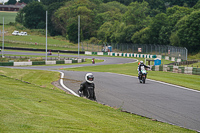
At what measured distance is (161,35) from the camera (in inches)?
3248

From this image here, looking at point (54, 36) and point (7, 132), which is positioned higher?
point (54, 36)

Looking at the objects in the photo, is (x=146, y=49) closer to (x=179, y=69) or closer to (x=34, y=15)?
(x=179, y=69)

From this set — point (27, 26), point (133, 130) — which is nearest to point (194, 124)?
point (133, 130)

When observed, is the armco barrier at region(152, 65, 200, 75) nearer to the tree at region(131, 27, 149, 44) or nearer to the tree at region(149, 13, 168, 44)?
the tree at region(149, 13, 168, 44)

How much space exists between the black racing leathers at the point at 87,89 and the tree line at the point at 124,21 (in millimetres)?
60623

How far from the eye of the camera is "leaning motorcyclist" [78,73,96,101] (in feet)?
36.5

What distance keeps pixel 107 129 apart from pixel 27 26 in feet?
446

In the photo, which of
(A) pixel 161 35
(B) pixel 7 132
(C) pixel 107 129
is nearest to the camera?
(B) pixel 7 132

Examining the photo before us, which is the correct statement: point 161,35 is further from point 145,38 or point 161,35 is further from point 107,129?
point 107,129

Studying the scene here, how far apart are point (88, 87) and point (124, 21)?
3721 inches

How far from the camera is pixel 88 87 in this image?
37.3ft

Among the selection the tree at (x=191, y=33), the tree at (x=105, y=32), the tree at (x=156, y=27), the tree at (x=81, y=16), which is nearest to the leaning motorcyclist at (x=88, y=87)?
the tree at (x=191, y=33)

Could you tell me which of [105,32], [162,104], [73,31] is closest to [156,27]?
[105,32]

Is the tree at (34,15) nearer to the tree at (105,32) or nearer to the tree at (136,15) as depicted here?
the tree at (105,32)
